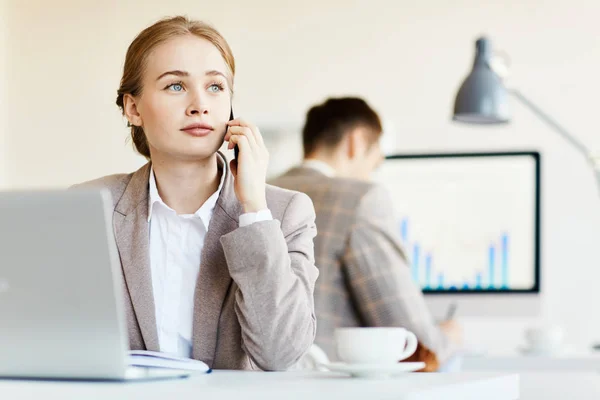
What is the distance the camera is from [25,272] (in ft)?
3.34

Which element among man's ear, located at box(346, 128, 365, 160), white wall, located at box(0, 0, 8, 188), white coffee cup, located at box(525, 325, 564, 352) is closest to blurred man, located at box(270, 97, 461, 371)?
man's ear, located at box(346, 128, 365, 160)

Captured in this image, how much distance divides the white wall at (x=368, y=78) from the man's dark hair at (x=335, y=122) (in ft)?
3.15

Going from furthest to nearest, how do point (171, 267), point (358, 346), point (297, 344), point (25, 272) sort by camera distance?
point (171, 267) → point (297, 344) → point (358, 346) → point (25, 272)

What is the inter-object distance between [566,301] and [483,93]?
3.31ft

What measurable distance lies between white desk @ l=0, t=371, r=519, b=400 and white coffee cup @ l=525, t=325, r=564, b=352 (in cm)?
203

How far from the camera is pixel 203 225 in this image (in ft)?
5.23

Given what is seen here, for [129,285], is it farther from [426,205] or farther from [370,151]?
[426,205]

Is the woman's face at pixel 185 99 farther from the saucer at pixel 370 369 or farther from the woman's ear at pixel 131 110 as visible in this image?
the saucer at pixel 370 369

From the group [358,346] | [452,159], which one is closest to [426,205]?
[452,159]

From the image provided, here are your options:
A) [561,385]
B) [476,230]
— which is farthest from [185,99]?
[476,230]

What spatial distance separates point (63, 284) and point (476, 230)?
8.68 ft

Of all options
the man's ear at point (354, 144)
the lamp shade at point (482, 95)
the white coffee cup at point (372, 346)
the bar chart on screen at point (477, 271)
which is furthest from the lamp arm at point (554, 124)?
the white coffee cup at point (372, 346)

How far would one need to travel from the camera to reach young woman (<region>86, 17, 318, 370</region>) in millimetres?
1447

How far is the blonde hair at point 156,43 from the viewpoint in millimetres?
1644
